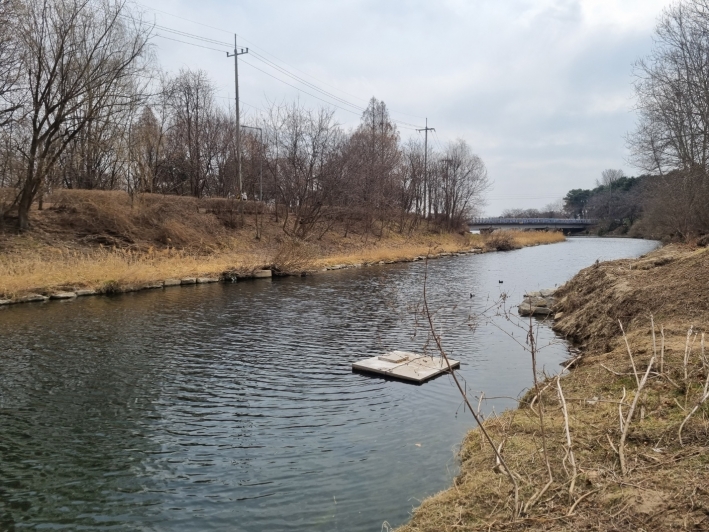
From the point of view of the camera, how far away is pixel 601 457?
442cm

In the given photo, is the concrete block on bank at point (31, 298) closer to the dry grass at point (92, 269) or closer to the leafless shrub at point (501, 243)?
the dry grass at point (92, 269)

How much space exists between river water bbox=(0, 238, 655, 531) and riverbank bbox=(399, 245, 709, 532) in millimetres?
725

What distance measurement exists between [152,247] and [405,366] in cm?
2068

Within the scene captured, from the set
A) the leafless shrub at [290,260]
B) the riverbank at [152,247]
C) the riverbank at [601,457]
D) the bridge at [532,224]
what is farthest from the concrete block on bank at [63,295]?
the bridge at [532,224]

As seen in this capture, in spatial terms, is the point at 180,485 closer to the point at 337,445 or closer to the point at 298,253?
the point at 337,445

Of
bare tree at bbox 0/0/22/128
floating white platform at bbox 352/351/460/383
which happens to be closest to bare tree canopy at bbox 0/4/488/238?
bare tree at bbox 0/0/22/128

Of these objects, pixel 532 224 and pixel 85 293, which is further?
pixel 532 224

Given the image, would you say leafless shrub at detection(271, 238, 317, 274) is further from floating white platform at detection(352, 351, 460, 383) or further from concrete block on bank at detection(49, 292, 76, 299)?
floating white platform at detection(352, 351, 460, 383)

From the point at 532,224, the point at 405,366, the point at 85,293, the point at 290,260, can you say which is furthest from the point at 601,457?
the point at 532,224

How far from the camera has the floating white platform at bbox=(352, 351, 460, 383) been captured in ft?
29.0

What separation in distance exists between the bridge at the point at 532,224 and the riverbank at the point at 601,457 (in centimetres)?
7484

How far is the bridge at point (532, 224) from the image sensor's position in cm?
8506

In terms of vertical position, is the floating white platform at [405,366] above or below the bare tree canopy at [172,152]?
below

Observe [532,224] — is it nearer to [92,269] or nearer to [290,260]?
[290,260]
